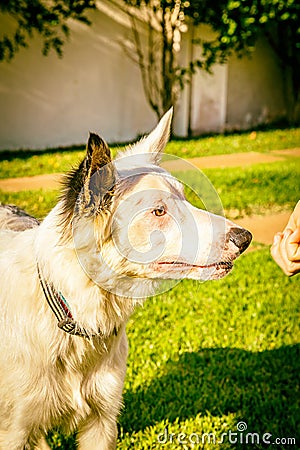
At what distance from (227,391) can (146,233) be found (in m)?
1.94

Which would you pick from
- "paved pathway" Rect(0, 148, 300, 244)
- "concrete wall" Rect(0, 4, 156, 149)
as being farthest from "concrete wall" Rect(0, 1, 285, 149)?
"paved pathway" Rect(0, 148, 300, 244)

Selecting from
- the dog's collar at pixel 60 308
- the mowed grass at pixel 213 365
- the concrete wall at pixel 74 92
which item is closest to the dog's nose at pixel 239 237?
the dog's collar at pixel 60 308

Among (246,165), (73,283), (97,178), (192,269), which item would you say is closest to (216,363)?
(192,269)

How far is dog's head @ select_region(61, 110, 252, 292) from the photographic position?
2.34 metres

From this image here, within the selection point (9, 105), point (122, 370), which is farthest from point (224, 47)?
point (122, 370)

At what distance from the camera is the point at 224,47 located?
14.1m

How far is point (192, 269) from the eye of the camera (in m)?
2.45

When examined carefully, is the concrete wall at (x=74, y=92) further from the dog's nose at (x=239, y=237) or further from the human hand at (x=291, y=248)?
the dog's nose at (x=239, y=237)

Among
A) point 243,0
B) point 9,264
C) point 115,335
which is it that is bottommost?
point 115,335

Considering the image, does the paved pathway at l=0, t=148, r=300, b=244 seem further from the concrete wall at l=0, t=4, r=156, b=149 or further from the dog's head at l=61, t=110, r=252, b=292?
the concrete wall at l=0, t=4, r=156, b=149

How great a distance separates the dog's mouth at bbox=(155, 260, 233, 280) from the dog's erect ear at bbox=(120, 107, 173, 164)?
551 millimetres

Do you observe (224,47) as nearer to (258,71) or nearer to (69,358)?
(258,71)

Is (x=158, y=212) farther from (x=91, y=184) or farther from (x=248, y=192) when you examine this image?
(x=248, y=192)

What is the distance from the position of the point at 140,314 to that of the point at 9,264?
2440 mm
